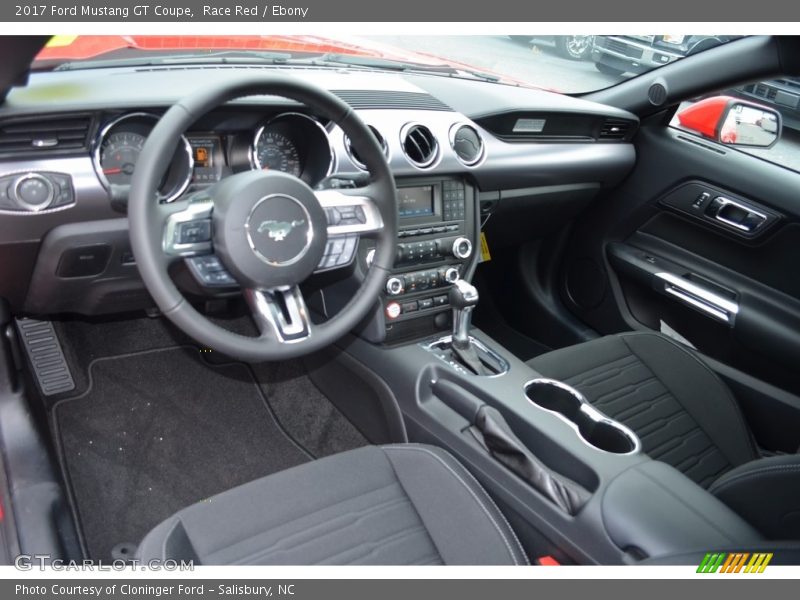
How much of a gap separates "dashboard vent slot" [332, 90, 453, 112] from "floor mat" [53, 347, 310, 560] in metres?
1.03

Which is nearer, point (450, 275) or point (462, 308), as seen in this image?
point (462, 308)

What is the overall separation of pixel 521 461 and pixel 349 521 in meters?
0.43

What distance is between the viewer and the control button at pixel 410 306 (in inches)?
85.4

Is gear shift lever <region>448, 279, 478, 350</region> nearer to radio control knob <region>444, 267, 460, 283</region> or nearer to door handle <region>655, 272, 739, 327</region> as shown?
radio control knob <region>444, 267, 460, 283</region>

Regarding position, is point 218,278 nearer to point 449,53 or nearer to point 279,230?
point 279,230

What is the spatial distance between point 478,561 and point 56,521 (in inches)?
43.2

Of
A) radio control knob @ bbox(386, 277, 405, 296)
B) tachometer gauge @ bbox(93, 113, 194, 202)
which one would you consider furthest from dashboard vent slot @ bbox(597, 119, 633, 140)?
tachometer gauge @ bbox(93, 113, 194, 202)

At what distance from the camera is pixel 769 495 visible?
1440mm

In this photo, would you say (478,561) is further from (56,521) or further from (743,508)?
(56,521)

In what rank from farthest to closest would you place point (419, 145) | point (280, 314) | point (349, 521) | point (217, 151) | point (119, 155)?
point (419, 145) → point (217, 151) → point (119, 155) → point (349, 521) → point (280, 314)

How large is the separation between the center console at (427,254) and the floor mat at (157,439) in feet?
2.03

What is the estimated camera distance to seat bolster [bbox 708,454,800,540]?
137 centimetres

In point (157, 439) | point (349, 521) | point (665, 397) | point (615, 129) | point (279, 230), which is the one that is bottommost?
point (157, 439)
